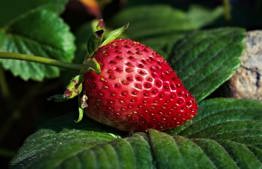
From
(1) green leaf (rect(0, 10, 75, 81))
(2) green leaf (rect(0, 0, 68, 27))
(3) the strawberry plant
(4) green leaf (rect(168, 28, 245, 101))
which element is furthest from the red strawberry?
(2) green leaf (rect(0, 0, 68, 27))

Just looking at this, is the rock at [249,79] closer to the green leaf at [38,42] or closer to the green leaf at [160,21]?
the green leaf at [160,21]

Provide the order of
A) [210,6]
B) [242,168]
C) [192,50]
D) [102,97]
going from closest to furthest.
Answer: [242,168] < [102,97] < [192,50] < [210,6]

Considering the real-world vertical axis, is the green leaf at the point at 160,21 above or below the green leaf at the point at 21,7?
below

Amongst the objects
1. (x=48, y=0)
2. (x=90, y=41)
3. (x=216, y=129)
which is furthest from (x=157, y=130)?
(x=48, y=0)

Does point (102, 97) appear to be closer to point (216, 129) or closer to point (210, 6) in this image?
Result: point (216, 129)

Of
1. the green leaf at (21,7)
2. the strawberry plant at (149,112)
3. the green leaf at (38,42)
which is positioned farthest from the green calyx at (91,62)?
the green leaf at (21,7)

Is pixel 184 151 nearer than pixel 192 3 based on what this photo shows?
Yes
